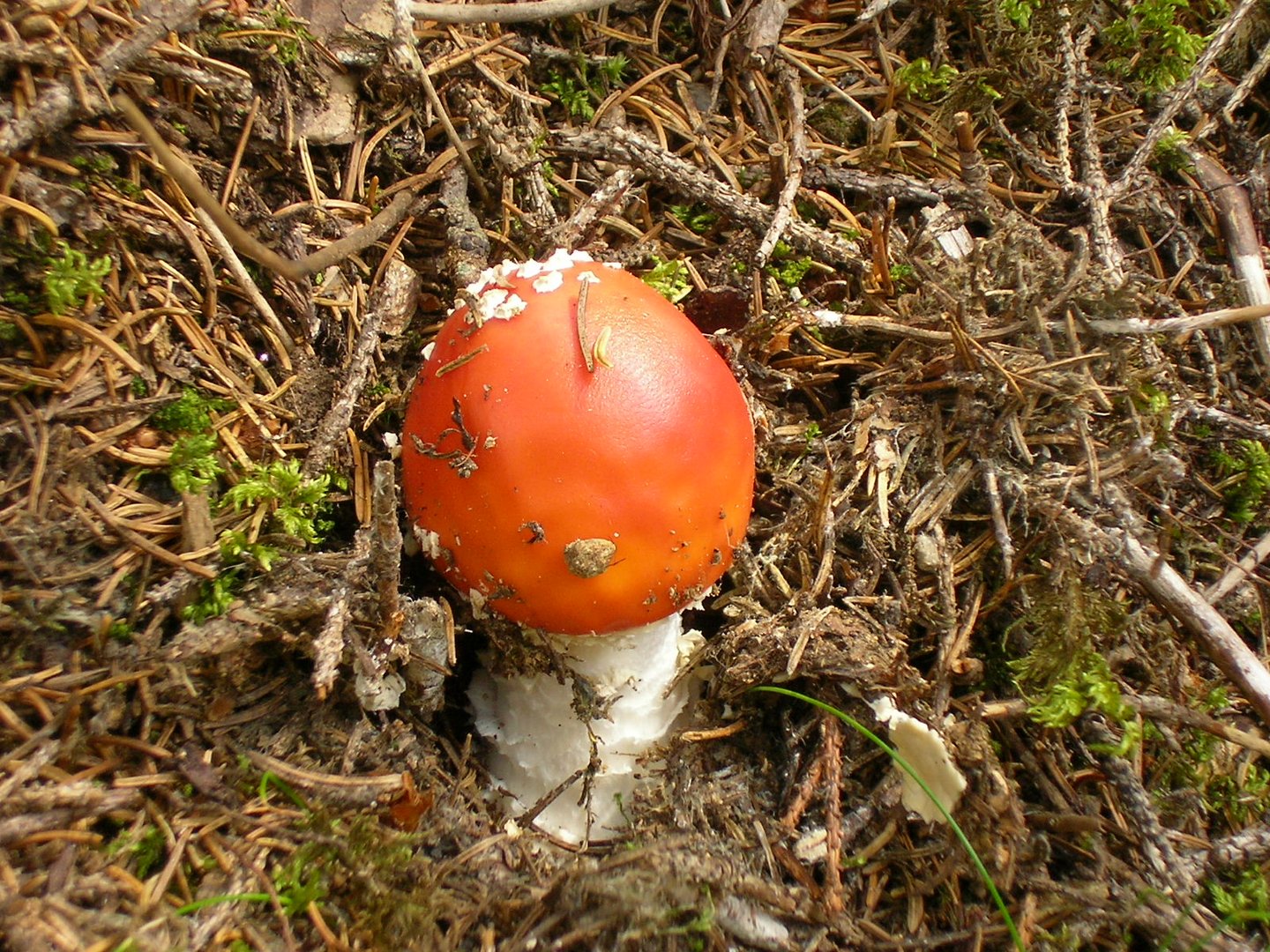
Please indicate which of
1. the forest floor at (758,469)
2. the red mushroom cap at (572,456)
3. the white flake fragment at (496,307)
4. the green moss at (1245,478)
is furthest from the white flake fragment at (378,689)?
the green moss at (1245,478)

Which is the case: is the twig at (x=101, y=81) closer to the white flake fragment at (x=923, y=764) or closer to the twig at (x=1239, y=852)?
the white flake fragment at (x=923, y=764)

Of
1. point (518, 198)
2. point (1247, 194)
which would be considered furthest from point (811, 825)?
point (1247, 194)

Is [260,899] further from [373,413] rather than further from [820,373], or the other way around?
[820,373]

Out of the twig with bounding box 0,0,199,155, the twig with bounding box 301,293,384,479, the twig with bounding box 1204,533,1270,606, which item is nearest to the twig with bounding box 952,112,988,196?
the twig with bounding box 1204,533,1270,606

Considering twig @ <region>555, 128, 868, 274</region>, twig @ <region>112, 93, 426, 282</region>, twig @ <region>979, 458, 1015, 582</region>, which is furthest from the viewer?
twig @ <region>555, 128, 868, 274</region>

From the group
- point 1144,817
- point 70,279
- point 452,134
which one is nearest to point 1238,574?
point 1144,817

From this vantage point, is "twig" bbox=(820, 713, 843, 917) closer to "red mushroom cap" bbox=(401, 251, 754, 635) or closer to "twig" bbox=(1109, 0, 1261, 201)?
"red mushroom cap" bbox=(401, 251, 754, 635)

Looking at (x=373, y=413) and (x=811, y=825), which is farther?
(x=373, y=413)
